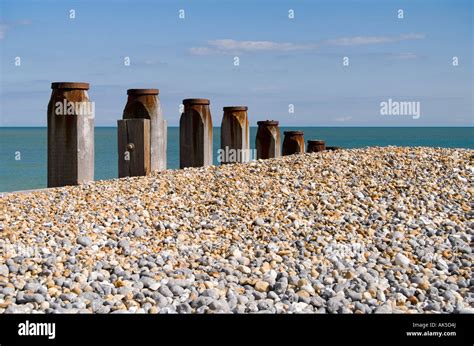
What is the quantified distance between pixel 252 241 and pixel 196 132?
13.9 feet

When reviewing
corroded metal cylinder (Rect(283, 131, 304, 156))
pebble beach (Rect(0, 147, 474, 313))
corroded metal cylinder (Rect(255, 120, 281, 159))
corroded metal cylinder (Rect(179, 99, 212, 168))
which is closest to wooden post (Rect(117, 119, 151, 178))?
pebble beach (Rect(0, 147, 474, 313))

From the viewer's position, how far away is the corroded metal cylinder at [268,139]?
528 inches

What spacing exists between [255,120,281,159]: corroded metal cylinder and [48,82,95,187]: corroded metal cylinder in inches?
186

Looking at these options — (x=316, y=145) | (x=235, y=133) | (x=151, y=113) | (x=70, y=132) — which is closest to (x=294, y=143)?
(x=316, y=145)

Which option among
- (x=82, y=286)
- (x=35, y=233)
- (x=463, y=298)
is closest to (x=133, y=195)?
(x=35, y=233)

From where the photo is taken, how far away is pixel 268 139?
13.4 metres

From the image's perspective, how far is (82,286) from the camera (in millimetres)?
5379

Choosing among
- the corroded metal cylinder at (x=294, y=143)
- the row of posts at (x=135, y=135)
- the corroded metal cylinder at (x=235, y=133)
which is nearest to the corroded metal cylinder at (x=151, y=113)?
the row of posts at (x=135, y=135)

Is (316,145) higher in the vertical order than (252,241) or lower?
higher

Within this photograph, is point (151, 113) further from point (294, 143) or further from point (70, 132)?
point (294, 143)

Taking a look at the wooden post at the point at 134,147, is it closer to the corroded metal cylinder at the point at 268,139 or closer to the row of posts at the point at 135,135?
the row of posts at the point at 135,135

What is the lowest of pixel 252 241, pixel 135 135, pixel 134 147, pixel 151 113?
pixel 252 241

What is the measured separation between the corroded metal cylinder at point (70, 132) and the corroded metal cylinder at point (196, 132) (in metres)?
1.72
